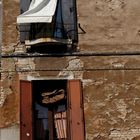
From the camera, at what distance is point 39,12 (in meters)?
13.3

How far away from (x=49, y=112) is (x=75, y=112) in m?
0.76

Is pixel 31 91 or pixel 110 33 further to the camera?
pixel 110 33

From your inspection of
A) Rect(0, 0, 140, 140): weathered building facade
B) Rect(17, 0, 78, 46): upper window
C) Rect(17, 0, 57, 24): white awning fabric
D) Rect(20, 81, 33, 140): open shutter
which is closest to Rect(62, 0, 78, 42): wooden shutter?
Result: Rect(17, 0, 78, 46): upper window

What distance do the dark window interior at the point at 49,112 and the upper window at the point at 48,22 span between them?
1154 millimetres

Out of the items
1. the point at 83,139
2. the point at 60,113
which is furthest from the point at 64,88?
the point at 83,139

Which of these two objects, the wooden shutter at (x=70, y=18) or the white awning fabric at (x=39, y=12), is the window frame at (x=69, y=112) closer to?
the wooden shutter at (x=70, y=18)

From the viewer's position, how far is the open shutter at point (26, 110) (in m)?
12.7

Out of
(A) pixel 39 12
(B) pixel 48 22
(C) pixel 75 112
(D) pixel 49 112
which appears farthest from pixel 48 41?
(C) pixel 75 112

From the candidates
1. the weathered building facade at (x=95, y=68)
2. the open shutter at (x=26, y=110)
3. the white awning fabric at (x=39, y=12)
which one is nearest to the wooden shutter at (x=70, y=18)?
the weathered building facade at (x=95, y=68)

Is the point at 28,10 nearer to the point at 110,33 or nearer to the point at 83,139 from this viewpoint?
the point at 110,33

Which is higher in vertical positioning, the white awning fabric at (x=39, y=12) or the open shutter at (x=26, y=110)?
the white awning fabric at (x=39, y=12)

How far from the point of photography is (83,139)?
506 inches

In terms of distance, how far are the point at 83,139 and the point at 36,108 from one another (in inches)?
58.8

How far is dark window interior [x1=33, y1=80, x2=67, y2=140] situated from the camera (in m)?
13.2
